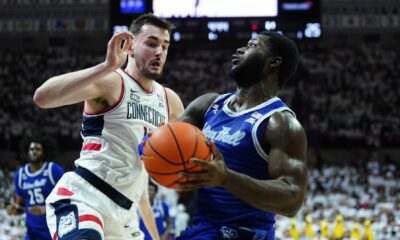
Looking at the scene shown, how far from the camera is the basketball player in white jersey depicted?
3.78 meters

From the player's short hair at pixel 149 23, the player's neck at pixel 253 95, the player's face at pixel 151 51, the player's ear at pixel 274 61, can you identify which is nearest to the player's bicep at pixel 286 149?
the player's neck at pixel 253 95

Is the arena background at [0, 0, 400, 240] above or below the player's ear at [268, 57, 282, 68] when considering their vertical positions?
below

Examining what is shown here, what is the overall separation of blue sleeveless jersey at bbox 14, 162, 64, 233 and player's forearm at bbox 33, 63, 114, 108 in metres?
3.59

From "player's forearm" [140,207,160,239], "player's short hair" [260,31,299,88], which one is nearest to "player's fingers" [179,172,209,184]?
"player's short hair" [260,31,299,88]

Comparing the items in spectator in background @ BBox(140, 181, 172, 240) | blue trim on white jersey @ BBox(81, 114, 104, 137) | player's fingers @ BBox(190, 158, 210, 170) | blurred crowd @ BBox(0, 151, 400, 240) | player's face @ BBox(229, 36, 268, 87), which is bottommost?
blurred crowd @ BBox(0, 151, 400, 240)

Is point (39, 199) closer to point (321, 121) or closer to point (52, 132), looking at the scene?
point (52, 132)

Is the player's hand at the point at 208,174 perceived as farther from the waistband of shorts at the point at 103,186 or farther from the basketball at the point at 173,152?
the waistband of shorts at the point at 103,186

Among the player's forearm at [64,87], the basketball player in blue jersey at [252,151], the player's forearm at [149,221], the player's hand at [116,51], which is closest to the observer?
the basketball player in blue jersey at [252,151]

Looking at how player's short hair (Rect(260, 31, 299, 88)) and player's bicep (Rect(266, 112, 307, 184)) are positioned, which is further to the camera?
player's short hair (Rect(260, 31, 299, 88))

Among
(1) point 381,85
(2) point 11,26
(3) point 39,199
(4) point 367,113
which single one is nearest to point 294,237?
(3) point 39,199

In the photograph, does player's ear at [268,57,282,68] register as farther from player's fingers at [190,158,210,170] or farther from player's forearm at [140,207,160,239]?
player's forearm at [140,207,160,239]

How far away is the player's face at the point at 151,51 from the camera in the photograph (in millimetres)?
4188

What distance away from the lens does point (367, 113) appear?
18.5 m

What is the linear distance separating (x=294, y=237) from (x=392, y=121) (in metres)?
8.73
